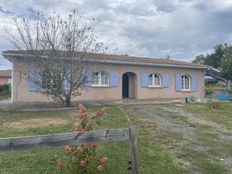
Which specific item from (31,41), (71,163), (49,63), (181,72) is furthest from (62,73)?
(181,72)

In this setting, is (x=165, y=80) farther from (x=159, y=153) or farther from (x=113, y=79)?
(x=159, y=153)

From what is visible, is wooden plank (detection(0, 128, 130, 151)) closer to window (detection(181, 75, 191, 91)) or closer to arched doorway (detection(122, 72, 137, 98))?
arched doorway (detection(122, 72, 137, 98))

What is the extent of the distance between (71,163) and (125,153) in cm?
186

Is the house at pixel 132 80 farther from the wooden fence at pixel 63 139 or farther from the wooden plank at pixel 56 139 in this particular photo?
the wooden plank at pixel 56 139

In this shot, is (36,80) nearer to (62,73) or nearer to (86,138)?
(62,73)

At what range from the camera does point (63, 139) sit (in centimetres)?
348

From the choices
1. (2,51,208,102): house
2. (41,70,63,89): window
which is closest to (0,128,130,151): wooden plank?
(41,70,63,89): window

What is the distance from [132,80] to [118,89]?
2.27 m

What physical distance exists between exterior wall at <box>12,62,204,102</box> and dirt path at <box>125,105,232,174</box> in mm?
10055

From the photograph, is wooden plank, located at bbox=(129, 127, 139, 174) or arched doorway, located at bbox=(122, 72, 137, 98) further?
arched doorway, located at bbox=(122, 72, 137, 98)

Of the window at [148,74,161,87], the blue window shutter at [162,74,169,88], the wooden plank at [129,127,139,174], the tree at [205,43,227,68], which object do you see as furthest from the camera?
the tree at [205,43,227,68]

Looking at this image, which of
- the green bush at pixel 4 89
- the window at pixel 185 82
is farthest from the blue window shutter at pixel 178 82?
the green bush at pixel 4 89

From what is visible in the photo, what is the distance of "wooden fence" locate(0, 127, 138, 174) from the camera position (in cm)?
321

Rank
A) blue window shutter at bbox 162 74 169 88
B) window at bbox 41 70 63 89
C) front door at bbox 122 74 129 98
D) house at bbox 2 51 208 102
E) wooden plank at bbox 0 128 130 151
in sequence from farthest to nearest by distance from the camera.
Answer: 1. front door at bbox 122 74 129 98
2. blue window shutter at bbox 162 74 169 88
3. house at bbox 2 51 208 102
4. window at bbox 41 70 63 89
5. wooden plank at bbox 0 128 130 151
